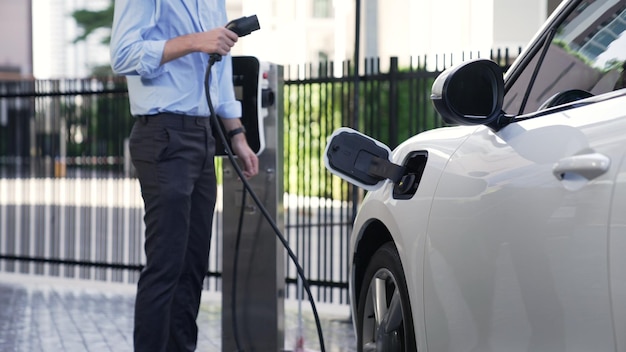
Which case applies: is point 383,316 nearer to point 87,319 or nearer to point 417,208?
point 417,208

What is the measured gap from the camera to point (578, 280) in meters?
2.50

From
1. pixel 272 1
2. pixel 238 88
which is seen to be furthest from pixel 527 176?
pixel 272 1

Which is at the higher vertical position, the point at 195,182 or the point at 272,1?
the point at 272,1

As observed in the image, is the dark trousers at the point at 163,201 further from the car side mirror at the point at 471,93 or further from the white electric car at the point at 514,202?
the car side mirror at the point at 471,93

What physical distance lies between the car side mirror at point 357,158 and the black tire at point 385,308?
0.28 m

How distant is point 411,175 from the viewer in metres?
3.68

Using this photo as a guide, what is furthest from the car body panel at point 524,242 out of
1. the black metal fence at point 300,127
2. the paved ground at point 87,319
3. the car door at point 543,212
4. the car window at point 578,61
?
the black metal fence at point 300,127

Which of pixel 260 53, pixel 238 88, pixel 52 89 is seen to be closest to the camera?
pixel 238 88

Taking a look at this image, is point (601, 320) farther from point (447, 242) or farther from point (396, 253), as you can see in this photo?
point (396, 253)

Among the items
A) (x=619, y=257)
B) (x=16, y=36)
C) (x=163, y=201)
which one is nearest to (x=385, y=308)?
(x=163, y=201)

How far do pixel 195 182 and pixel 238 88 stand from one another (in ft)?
3.76

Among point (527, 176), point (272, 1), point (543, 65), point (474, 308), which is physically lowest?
point (474, 308)

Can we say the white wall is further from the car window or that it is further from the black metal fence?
the car window

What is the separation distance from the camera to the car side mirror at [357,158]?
3721mm
